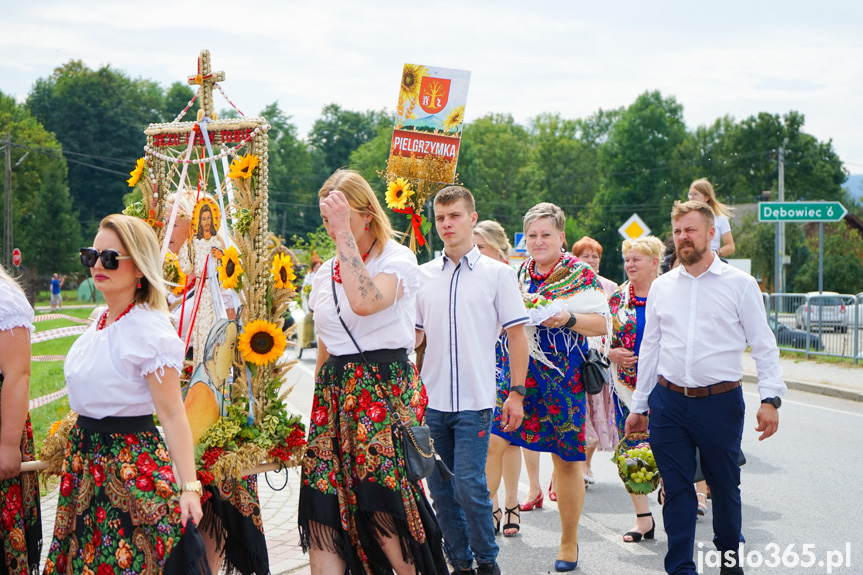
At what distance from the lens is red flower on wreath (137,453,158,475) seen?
319 cm

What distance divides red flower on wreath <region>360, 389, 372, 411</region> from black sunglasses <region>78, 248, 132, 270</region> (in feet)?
3.86

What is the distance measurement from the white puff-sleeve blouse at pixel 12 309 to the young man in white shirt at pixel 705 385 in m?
3.26

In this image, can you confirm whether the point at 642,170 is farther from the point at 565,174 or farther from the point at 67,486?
the point at 67,486

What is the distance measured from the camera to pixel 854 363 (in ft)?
52.7

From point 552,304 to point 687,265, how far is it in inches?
37.4

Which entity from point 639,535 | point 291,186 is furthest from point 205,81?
point 291,186

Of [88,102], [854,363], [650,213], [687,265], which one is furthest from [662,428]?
[88,102]

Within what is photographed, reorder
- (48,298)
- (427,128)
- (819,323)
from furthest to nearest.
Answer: (48,298) → (819,323) → (427,128)

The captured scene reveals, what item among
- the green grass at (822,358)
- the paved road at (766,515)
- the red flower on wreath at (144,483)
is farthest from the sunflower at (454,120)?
the green grass at (822,358)

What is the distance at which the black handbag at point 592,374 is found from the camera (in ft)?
17.9

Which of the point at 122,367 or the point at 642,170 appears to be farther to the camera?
the point at 642,170

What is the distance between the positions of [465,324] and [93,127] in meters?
76.4

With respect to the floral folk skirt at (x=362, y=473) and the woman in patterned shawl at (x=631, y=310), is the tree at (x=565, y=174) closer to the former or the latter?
the woman in patterned shawl at (x=631, y=310)

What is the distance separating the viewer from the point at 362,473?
Result: 3.91 meters
